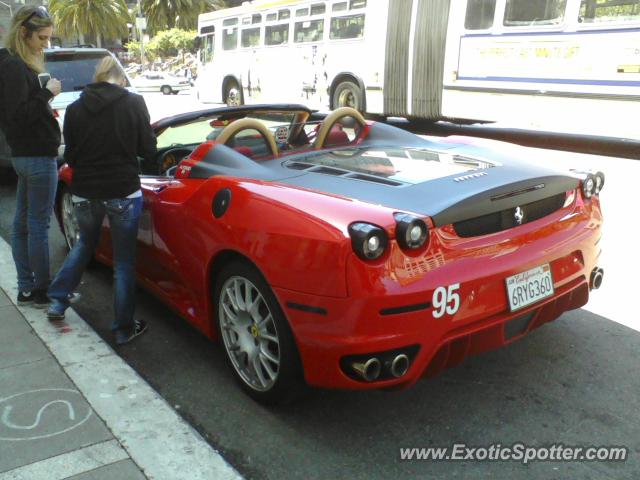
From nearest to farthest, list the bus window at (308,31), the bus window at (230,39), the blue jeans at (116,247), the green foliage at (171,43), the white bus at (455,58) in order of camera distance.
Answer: the blue jeans at (116,247), the white bus at (455,58), the bus window at (308,31), the bus window at (230,39), the green foliage at (171,43)

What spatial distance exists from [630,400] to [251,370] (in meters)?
1.75

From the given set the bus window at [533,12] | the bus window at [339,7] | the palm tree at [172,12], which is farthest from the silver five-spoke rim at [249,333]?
the palm tree at [172,12]

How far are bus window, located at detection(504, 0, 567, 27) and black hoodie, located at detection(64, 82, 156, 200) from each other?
27.1 feet

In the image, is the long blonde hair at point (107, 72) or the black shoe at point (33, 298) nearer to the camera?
the long blonde hair at point (107, 72)

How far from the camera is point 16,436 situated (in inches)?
107

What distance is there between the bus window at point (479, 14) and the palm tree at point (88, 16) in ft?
132

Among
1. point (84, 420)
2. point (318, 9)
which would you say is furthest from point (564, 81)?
point (84, 420)

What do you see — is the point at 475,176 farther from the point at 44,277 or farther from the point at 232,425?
the point at 44,277

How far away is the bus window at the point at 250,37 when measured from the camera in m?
17.3

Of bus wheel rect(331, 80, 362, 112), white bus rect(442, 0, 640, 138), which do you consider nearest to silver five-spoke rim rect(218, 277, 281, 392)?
white bus rect(442, 0, 640, 138)

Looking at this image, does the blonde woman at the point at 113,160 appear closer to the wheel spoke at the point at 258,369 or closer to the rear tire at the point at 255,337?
the rear tire at the point at 255,337

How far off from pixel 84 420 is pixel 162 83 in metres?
39.0

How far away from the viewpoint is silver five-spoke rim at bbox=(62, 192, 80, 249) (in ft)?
16.0

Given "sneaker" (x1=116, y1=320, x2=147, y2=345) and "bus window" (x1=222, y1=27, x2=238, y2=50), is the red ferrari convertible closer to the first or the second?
"sneaker" (x1=116, y1=320, x2=147, y2=345)
